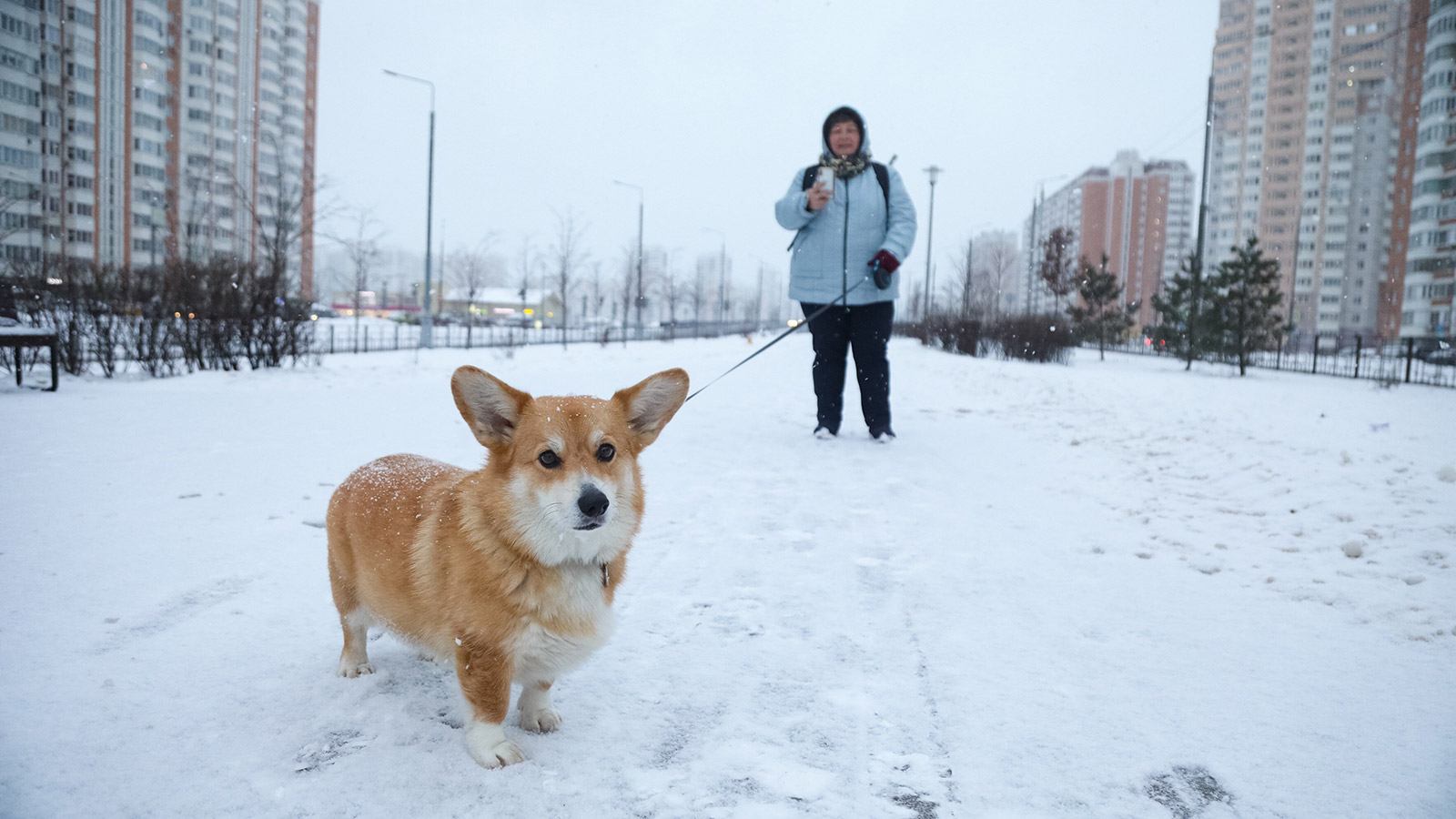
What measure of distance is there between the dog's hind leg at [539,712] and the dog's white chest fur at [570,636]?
12cm

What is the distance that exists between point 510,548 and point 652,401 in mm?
629

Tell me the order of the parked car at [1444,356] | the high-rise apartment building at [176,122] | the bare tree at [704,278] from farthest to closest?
1. the bare tree at [704,278]
2. the high-rise apartment building at [176,122]
3. the parked car at [1444,356]

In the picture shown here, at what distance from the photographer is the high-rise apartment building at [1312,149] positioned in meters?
83.3

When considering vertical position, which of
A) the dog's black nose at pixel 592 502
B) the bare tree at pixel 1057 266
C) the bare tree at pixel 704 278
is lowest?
the dog's black nose at pixel 592 502

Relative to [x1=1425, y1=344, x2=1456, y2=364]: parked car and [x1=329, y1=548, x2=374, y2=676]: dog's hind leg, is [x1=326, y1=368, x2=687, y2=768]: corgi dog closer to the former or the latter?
[x1=329, y1=548, x2=374, y2=676]: dog's hind leg

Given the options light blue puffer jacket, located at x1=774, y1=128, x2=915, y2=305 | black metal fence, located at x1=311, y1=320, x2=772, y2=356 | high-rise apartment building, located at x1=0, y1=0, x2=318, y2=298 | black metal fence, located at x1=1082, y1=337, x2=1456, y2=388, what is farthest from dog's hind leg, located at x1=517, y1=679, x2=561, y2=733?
black metal fence, located at x1=1082, y1=337, x2=1456, y2=388

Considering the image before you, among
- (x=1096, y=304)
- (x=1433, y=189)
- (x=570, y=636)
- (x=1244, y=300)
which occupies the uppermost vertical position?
(x=1433, y=189)

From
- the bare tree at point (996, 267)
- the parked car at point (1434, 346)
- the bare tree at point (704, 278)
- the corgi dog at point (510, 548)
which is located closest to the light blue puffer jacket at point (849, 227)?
the corgi dog at point (510, 548)

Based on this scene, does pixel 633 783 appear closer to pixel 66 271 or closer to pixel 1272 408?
pixel 1272 408

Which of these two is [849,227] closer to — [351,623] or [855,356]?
[855,356]

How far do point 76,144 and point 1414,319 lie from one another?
284ft

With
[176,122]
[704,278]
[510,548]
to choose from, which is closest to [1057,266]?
[510,548]

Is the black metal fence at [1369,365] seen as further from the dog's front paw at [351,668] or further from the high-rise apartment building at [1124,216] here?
the high-rise apartment building at [1124,216]

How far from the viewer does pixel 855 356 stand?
6828 mm
